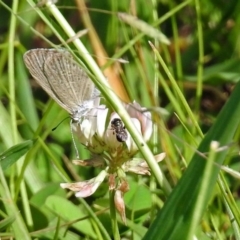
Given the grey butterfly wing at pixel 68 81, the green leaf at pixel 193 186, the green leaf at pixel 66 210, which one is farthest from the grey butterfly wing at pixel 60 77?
the green leaf at pixel 193 186

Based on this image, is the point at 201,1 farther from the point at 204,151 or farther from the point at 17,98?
the point at 204,151

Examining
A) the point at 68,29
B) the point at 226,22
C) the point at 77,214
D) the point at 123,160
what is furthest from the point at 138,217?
the point at 226,22

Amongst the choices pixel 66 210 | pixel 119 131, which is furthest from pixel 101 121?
pixel 66 210

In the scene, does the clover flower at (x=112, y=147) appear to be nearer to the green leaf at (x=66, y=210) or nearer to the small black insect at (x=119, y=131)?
the small black insect at (x=119, y=131)

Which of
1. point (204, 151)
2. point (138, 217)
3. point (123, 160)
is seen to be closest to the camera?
point (204, 151)

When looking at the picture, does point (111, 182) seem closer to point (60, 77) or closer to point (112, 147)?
point (112, 147)

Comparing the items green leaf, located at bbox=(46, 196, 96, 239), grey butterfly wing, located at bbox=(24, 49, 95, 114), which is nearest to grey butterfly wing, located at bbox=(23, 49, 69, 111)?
grey butterfly wing, located at bbox=(24, 49, 95, 114)

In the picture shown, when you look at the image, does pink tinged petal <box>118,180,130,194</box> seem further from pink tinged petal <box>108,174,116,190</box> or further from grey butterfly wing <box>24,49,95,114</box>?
grey butterfly wing <box>24,49,95,114</box>
